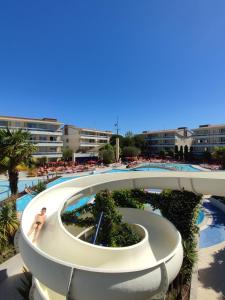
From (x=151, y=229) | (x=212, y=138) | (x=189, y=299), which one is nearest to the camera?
(x=189, y=299)

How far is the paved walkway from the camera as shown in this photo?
9.75 m

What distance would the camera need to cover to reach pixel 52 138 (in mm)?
59281

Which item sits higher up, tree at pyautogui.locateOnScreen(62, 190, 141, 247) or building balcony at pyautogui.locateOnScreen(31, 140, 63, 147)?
building balcony at pyautogui.locateOnScreen(31, 140, 63, 147)

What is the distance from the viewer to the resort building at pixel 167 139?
3029 inches

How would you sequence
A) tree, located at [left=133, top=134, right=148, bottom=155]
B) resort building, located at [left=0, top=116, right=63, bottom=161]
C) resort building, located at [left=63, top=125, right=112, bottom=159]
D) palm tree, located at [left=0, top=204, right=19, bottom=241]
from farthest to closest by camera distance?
1. tree, located at [left=133, top=134, right=148, bottom=155]
2. resort building, located at [left=63, top=125, right=112, bottom=159]
3. resort building, located at [left=0, top=116, right=63, bottom=161]
4. palm tree, located at [left=0, top=204, right=19, bottom=241]

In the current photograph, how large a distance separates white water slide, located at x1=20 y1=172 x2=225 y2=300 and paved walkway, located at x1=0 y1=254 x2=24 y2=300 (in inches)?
97.6

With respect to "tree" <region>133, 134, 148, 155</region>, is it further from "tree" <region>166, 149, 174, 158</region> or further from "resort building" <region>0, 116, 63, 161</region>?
"resort building" <region>0, 116, 63, 161</region>

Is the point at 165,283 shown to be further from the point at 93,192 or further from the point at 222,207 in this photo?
the point at 222,207

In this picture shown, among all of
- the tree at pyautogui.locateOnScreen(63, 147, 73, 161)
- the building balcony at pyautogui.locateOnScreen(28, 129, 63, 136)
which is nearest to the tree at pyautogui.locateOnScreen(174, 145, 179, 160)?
the tree at pyautogui.locateOnScreen(63, 147, 73, 161)

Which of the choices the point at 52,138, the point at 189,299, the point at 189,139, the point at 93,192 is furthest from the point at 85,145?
the point at 189,299

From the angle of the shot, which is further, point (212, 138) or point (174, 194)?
point (212, 138)

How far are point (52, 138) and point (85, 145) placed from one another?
47.0 ft

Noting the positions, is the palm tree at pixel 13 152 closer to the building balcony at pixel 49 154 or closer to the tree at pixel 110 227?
the tree at pixel 110 227

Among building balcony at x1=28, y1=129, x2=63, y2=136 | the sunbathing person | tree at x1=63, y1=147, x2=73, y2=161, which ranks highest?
building balcony at x1=28, y1=129, x2=63, y2=136
